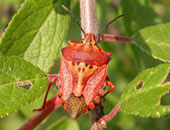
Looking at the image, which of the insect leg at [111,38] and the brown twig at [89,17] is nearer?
the brown twig at [89,17]

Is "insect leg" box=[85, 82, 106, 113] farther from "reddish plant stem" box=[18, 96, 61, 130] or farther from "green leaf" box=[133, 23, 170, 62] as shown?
"green leaf" box=[133, 23, 170, 62]

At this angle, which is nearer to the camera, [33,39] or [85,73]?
[85,73]

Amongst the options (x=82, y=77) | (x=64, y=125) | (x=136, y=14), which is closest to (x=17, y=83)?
(x=82, y=77)

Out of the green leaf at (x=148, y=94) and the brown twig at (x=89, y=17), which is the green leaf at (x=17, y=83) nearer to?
the brown twig at (x=89, y=17)

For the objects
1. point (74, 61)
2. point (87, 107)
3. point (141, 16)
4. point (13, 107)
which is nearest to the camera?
point (13, 107)

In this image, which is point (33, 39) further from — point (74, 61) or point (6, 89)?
point (6, 89)

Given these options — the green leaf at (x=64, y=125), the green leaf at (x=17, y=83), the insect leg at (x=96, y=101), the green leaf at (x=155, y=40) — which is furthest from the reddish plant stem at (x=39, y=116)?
the green leaf at (x=155, y=40)

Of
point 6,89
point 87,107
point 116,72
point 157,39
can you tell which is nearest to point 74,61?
point 87,107
